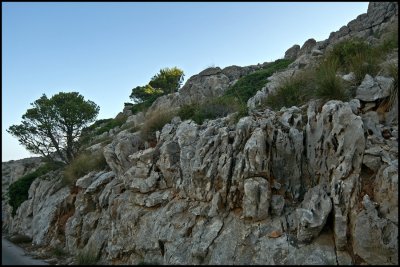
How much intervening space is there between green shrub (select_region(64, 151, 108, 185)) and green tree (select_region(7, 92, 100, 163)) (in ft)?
17.1

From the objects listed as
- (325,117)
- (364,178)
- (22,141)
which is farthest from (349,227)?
(22,141)

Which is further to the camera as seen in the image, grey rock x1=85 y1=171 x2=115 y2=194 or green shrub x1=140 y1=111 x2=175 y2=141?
green shrub x1=140 y1=111 x2=175 y2=141

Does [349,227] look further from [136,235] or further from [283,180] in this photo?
[136,235]

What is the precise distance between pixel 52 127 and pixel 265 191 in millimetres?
18527

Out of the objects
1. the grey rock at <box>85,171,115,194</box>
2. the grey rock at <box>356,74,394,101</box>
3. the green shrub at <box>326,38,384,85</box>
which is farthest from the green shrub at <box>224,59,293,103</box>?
the grey rock at <box>356,74,394,101</box>

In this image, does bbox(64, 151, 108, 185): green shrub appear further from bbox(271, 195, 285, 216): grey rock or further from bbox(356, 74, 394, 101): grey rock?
bbox(356, 74, 394, 101): grey rock

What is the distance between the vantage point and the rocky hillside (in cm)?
736

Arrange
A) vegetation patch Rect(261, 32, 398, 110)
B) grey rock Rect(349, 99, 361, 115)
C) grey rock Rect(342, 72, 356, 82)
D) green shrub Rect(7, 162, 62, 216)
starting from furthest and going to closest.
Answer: green shrub Rect(7, 162, 62, 216) < grey rock Rect(342, 72, 356, 82) < vegetation patch Rect(261, 32, 398, 110) < grey rock Rect(349, 99, 361, 115)

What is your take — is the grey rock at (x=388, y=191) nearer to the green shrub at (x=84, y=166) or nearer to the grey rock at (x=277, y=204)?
the grey rock at (x=277, y=204)

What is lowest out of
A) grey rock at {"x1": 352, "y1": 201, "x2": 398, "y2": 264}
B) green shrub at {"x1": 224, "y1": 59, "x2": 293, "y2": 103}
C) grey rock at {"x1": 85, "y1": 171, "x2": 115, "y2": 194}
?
grey rock at {"x1": 352, "y1": 201, "x2": 398, "y2": 264}

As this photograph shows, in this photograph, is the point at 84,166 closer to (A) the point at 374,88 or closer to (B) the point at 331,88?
(B) the point at 331,88

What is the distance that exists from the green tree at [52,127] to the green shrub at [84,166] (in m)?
5.21

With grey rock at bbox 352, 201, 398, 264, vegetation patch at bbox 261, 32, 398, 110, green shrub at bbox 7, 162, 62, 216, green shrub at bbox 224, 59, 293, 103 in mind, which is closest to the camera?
grey rock at bbox 352, 201, 398, 264

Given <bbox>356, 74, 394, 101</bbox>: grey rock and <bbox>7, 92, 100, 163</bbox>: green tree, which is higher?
<bbox>7, 92, 100, 163</bbox>: green tree
